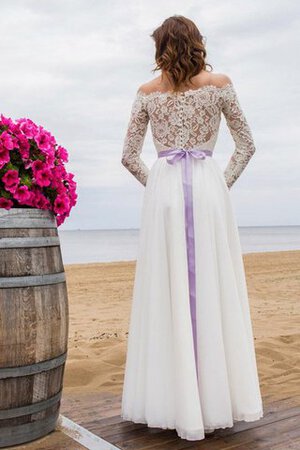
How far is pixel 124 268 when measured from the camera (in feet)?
59.3

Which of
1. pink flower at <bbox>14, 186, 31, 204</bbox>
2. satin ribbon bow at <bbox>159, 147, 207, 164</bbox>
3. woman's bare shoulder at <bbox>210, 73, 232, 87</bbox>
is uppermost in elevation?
woman's bare shoulder at <bbox>210, 73, 232, 87</bbox>

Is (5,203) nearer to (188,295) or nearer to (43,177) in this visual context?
(43,177)

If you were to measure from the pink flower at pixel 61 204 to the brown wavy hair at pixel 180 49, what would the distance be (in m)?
0.89

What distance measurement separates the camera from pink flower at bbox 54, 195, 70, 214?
317 centimetres

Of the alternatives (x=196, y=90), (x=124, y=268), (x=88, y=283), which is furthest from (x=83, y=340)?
(x=124, y=268)

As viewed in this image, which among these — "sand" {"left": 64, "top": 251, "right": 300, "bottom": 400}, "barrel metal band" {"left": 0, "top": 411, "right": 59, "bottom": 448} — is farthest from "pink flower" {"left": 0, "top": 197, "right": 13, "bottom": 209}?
"sand" {"left": 64, "top": 251, "right": 300, "bottom": 400}

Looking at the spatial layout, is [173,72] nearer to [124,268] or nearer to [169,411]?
[169,411]

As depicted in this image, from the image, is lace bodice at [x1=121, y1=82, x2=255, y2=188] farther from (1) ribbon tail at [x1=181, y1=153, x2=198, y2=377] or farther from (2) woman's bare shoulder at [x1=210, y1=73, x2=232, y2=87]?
(1) ribbon tail at [x1=181, y1=153, x2=198, y2=377]

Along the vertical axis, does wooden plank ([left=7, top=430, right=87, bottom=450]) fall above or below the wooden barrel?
below

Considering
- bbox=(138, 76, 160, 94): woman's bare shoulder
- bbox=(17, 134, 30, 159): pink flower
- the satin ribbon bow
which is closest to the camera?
bbox=(17, 134, 30, 159): pink flower

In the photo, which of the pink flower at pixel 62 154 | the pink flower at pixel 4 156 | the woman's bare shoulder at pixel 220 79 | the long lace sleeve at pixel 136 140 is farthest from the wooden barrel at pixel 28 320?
the woman's bare shoulder at pixel 220 79

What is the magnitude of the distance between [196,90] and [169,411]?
1814 mm

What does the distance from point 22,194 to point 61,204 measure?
0.26 m

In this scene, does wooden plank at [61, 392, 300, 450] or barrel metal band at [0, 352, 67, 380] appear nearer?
barrel metal band at [0, 352, 67, 380]
